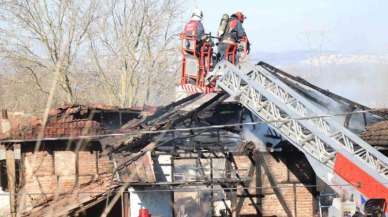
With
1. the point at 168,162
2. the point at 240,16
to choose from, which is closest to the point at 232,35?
the point at 240,16

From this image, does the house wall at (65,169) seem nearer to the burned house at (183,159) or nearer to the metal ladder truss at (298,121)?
the burned house at (183,159)

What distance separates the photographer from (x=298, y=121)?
9.44 m

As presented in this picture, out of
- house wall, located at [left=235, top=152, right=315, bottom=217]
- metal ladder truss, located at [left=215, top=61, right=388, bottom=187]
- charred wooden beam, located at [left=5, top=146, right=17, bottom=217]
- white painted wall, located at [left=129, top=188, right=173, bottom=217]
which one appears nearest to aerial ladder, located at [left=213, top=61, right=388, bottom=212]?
metal ladder truss, located at [left=215, top=61, right=388, bottom=187]

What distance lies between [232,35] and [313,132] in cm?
359

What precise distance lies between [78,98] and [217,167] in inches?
623

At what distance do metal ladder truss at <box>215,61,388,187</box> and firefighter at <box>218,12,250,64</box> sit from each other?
69 centimetres

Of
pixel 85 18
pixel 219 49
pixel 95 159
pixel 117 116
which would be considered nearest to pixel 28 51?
pixel 85 18

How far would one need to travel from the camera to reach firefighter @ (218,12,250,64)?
38.7ft

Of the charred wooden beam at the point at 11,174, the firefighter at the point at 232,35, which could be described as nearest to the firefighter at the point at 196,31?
the firefighter at the point at 232,35

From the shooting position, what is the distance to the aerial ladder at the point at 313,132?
8297mm

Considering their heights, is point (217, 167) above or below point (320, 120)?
below

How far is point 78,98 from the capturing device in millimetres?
27938

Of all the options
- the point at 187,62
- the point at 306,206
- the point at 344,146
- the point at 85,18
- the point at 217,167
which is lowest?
the point at 306,206

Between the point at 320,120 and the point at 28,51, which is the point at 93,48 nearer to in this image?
the point at 28,51
